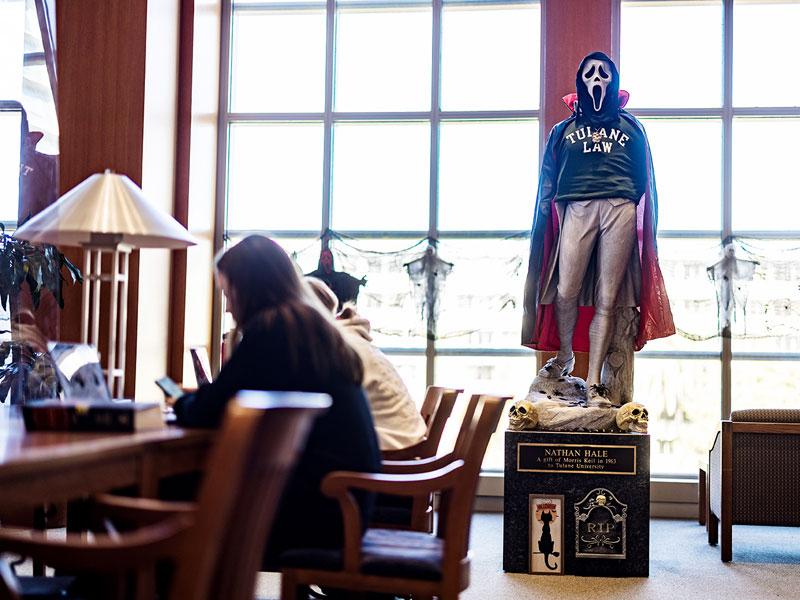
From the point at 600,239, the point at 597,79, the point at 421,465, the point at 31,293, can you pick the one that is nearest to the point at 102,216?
the point at 421,465

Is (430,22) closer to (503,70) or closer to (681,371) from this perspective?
(503,70)

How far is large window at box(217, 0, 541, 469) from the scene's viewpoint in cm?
694

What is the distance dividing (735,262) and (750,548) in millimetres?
2036

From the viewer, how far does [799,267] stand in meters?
6.69

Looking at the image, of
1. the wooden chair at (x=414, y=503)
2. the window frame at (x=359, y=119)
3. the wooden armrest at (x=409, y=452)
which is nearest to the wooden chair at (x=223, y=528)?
the wooden chair at (x=414, y=503)

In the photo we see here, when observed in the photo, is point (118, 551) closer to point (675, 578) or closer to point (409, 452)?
point (409, 452)

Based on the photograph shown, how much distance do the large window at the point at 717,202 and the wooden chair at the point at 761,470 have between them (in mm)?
1686

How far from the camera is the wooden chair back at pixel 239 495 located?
4.49 ft

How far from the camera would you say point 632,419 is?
15.6ft

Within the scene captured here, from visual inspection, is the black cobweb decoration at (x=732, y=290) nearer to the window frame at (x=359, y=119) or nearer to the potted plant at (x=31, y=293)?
the window frame at (x=359, y=119)

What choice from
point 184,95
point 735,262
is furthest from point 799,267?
point 184,95

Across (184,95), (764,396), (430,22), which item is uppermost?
(430,22)

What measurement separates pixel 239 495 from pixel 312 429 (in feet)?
3.51

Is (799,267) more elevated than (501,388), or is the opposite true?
(799,267)
